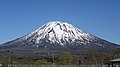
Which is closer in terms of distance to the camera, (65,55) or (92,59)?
(65,55)

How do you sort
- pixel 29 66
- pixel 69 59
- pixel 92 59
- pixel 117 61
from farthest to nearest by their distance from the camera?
pixel 92 59 → pixel 69 59 → pixel 29 66 → pixel 117 61

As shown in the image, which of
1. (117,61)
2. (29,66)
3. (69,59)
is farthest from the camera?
(69,59)

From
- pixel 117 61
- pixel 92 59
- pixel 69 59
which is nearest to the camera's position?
pixel 117 61

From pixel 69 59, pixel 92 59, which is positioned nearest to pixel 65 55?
pixel 69 59

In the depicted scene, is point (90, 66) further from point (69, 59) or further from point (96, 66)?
point (69, 59)

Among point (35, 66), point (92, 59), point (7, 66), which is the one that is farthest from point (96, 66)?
point (92, 59)

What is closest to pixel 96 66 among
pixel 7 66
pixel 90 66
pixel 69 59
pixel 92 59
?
pixel 90 66

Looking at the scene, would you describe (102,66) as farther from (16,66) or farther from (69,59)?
(69,59)

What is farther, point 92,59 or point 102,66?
point 92,59
